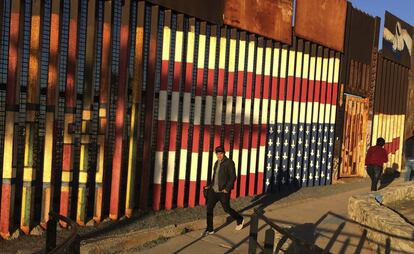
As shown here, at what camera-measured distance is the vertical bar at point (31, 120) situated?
A: 705 cm

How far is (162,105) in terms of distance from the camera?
909 centimetres

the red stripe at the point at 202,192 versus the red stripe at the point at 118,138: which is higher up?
the red stripe at the point at 118,138

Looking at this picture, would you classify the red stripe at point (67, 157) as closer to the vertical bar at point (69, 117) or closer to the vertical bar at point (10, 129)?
the vertical bar at point (69, 117)

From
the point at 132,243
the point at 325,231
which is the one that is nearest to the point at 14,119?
the point at 132,243

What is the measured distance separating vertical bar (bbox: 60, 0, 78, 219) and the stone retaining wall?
4802 mm

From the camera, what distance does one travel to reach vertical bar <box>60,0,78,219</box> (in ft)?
24.4

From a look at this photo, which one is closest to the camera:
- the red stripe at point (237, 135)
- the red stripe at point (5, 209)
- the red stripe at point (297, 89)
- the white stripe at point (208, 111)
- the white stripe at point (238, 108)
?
the red stripe at point (5, 209)

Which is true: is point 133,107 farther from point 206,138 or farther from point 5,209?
point 5,209

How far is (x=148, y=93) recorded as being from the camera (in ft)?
29.0

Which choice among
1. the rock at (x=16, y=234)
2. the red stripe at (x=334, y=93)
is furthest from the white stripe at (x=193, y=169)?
the red stripe at (x=334, y=93)

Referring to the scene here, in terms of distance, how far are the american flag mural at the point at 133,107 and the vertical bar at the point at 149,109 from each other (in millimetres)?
19

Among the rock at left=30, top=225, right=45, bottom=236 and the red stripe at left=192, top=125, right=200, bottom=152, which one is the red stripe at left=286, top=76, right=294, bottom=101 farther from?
the rock at left=30, top=225, right=45, bottom=236

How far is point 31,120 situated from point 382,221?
5.50 meters

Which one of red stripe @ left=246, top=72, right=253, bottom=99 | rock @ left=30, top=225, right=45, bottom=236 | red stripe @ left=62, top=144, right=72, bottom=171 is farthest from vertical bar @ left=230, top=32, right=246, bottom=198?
rock @ left=30, top=225, right=45, bottom=236
